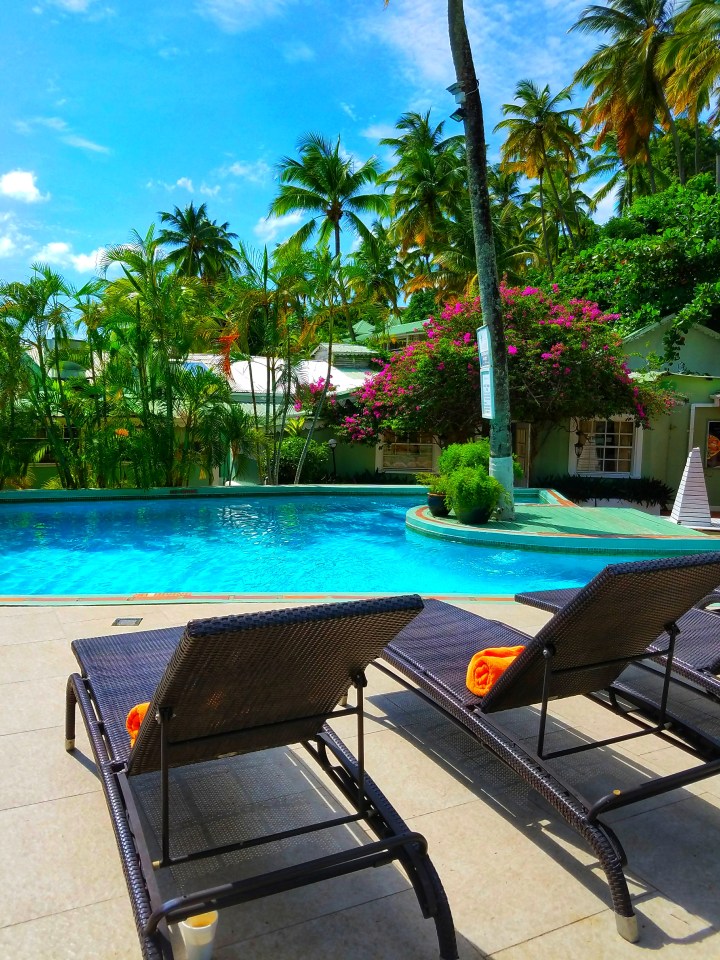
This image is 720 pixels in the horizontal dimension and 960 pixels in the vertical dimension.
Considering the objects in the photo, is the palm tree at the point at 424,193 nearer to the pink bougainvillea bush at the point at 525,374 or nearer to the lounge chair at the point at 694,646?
the pink bougainvillea bush at the point at 525,374

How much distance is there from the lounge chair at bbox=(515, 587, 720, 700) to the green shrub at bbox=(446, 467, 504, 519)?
625cm

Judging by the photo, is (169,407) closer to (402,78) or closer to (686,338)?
(402,78)

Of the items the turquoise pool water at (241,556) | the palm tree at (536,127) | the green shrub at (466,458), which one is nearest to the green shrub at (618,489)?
the green shrub at (466,458)

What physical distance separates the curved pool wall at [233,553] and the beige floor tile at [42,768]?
2.56m

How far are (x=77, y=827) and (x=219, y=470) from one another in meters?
14.9

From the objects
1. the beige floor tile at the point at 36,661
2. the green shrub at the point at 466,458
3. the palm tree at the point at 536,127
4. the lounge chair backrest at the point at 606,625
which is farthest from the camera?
the palm tree at the point at 536,127

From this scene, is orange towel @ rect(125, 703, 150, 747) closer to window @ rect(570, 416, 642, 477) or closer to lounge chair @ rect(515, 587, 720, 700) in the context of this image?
lounge chair @ rect(515, 587, 720, 700)

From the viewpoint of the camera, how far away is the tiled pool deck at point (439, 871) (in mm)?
2043

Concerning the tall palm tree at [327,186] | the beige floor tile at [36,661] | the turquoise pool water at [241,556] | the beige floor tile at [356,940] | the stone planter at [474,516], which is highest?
the tall palm tree at [327,186]

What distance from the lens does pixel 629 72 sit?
23125 millimetres

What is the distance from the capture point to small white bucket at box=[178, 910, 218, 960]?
6.18 feet

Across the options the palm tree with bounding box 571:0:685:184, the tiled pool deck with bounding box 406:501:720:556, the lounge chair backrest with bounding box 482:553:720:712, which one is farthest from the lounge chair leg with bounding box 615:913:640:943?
the palm tree with bounding box 571:0:685:184

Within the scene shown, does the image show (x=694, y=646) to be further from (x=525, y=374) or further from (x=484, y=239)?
(x=525, y=374)

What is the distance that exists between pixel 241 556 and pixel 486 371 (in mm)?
4846
